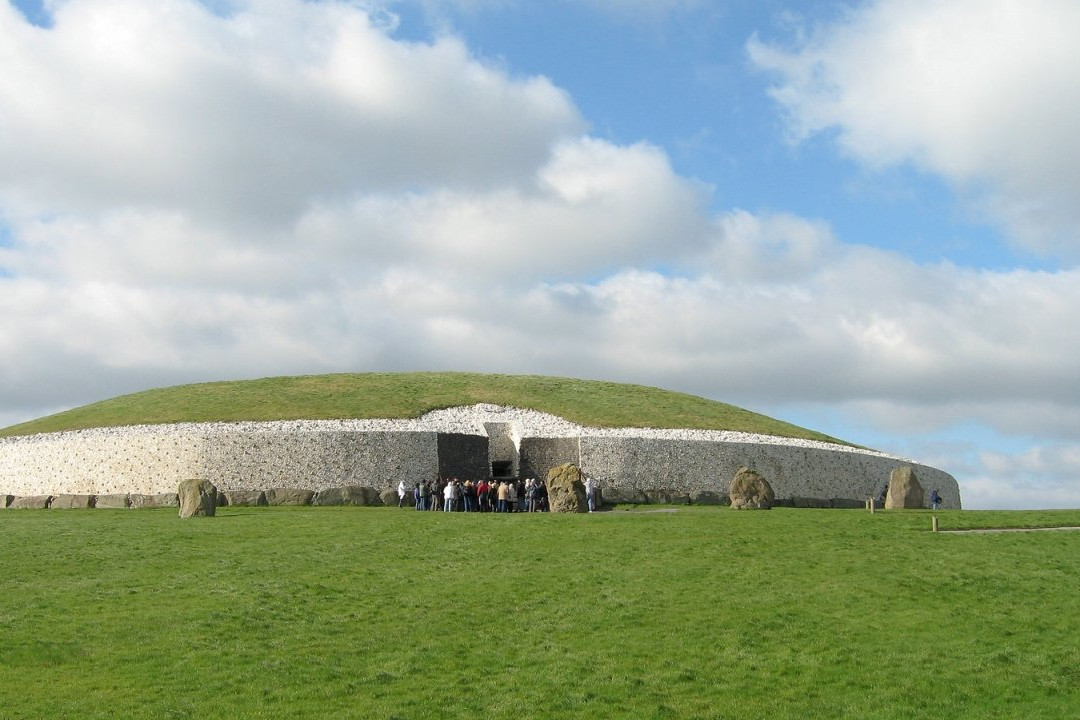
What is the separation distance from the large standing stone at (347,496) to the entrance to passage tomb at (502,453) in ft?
23.0

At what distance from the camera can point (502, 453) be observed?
1762 inches

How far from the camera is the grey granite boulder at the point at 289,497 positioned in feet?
123

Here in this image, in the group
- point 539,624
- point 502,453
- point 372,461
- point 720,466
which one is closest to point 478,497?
point 372,461

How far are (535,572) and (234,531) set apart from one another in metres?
9.54

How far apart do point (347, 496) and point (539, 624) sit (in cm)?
2111

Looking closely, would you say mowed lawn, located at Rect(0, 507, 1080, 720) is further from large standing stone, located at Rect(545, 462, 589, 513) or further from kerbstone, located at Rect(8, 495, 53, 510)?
kerbstone, located at Rect(8, 495, 53, 510)

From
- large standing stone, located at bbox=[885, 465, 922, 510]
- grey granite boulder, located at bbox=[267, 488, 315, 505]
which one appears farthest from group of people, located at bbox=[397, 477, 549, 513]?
large standing stone, located at bbox=[885, 465, 922, 510]

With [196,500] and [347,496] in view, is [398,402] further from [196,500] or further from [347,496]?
[196,500]

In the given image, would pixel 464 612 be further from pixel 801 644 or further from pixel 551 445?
pixel 551 445

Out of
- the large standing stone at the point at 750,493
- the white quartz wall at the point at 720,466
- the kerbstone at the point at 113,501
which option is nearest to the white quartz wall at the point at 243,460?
the kerbstone at the point at 113,501

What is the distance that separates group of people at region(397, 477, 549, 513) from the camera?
36.3 meters

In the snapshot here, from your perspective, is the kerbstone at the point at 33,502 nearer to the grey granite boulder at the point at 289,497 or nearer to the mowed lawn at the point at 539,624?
the grey granite boulder at the point at 289,497

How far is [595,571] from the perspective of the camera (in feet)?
70.6

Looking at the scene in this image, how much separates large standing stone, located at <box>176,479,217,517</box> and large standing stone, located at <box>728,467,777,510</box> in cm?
1616
